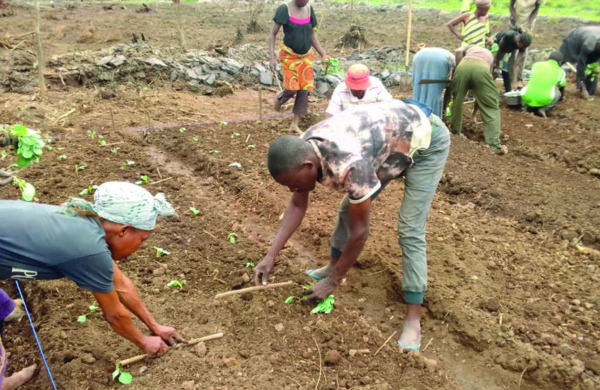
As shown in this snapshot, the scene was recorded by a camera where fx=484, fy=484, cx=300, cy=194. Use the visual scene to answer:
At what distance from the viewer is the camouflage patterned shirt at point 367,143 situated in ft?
7.79

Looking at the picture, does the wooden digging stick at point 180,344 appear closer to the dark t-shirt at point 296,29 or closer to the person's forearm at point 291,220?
the person's forearm at point 291,220

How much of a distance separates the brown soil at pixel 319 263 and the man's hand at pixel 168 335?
0.26 ft

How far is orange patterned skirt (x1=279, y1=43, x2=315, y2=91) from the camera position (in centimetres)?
639

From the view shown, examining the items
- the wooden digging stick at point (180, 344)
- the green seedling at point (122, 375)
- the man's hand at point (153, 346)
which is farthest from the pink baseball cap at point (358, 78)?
the green seedling at point (122, 375)

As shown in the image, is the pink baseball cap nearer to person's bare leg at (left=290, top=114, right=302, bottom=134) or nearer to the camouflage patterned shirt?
the camouflage patterned shirt

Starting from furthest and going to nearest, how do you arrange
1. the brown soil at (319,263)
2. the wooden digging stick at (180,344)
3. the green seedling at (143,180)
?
the green seedling at (143,180), the brown soil at (319,263), the wooden digging stick at (180,344)

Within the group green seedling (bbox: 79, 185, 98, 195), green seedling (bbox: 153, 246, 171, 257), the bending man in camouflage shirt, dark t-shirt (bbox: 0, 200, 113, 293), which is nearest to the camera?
dark t-shirt (bbox: 0, 200, 113, 293)

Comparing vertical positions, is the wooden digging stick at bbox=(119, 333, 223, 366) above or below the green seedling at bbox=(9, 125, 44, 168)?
below

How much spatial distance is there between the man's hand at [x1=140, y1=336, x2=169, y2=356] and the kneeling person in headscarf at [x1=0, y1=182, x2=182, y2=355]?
350 millimetres

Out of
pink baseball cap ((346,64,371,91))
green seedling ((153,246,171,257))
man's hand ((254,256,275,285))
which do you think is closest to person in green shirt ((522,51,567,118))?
pink baseball cap ((346,64,371,91))

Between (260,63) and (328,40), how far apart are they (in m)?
4.49

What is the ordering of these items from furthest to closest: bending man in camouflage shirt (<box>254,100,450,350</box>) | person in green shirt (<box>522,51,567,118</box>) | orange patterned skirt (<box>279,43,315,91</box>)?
person in green shirt (<box>522,51,567,118</box>)
orange patterned skirt (<box>279,43,315,91</box>)
bending man in camouflage shirt (<box>254,100,450,350</box>)

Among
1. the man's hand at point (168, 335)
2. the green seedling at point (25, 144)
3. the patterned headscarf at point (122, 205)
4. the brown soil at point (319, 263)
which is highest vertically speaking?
the patterned headscarf at point (122, 205)

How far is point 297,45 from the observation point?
6.26 meters
